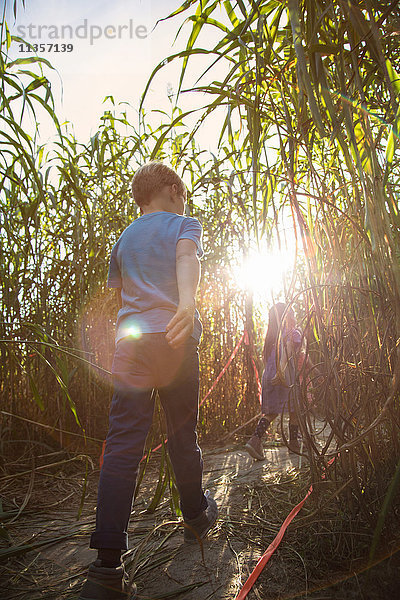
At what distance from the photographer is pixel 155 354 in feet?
3.77

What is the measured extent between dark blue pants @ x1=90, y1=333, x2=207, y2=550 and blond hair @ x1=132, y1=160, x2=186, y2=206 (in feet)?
1.68

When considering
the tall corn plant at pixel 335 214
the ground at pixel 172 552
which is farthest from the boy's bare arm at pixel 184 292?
the ground at pixel 172 552

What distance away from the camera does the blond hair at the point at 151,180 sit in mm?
1329

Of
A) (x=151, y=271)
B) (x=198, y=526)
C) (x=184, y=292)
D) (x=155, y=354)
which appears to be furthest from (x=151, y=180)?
(x=198, y=526)

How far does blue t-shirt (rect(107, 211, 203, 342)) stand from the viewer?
1190mm

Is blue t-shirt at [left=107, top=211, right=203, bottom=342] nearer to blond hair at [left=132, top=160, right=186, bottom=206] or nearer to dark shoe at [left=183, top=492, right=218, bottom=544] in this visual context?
blond hair at [left=132, top=160, right=186, bottom=206]

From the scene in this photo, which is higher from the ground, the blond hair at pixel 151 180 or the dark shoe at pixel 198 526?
the blond hair at pixel 151 180

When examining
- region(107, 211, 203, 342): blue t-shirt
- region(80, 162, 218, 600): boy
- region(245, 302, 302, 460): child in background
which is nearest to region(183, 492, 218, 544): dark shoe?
region(80, 162, 218, 600): boy

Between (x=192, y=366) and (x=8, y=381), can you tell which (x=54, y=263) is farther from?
(x=192, y=366)

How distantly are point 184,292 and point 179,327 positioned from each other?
4.1 inches

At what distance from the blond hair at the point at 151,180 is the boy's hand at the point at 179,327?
0.48 metres

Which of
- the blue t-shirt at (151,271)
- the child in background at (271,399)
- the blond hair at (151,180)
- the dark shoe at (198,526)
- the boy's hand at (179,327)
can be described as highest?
the blond hair at (151,180)

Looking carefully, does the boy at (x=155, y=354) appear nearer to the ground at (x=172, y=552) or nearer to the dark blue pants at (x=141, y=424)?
the dark blue pants at (x=141, y=424)

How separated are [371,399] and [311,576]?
426mm
